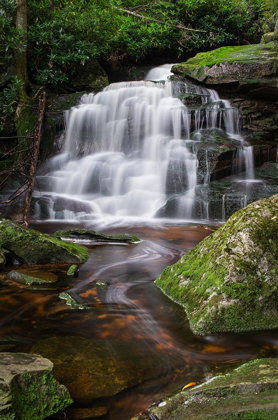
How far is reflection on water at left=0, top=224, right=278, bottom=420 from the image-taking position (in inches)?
95.8

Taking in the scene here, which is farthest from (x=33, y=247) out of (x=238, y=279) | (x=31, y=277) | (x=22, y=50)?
(x=22, y=50)

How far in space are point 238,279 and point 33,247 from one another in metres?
3.13

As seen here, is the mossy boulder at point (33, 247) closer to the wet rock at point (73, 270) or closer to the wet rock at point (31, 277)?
the wet rock at point (73, 270)

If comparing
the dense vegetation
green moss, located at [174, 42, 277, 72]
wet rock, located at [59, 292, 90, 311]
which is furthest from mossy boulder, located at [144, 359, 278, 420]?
green moss, located at [174, 42, 277, 72]

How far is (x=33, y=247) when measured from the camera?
17.0 ft

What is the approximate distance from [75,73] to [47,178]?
648 centimetres

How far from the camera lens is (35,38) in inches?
547

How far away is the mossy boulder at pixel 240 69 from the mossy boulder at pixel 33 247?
9903 mm

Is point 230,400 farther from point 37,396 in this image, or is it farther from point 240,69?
point 240,69

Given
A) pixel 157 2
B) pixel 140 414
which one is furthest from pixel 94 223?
pixel 157 2

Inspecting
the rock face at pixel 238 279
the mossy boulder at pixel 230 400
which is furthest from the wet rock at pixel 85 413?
the rock face at pixel 238 279

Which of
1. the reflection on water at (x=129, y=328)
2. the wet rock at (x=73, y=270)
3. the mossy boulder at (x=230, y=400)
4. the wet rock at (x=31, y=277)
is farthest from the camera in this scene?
the wet rock at (x=73, y=270)

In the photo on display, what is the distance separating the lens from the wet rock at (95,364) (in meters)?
2.32

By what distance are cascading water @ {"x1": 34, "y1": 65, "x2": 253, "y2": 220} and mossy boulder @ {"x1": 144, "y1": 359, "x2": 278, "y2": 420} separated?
24.4 ft
